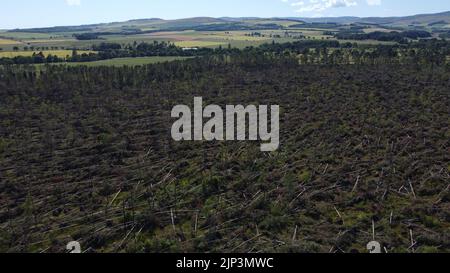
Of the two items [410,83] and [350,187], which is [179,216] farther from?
[410,83]

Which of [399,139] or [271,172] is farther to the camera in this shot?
[399,139]

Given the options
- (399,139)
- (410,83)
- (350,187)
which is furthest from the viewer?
(410,83)

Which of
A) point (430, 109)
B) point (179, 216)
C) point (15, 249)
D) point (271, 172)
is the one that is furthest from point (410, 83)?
point (15, 249)

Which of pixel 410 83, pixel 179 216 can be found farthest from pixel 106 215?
pixel 410 83

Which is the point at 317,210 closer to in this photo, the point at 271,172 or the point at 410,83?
the point at 271,172

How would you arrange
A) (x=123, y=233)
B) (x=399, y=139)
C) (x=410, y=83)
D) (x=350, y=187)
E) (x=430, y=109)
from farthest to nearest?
(x=410, y=83) < (x=430, y=109) < (x=399, y=139) < (x=350, y=187) < (x=123, y=233)
